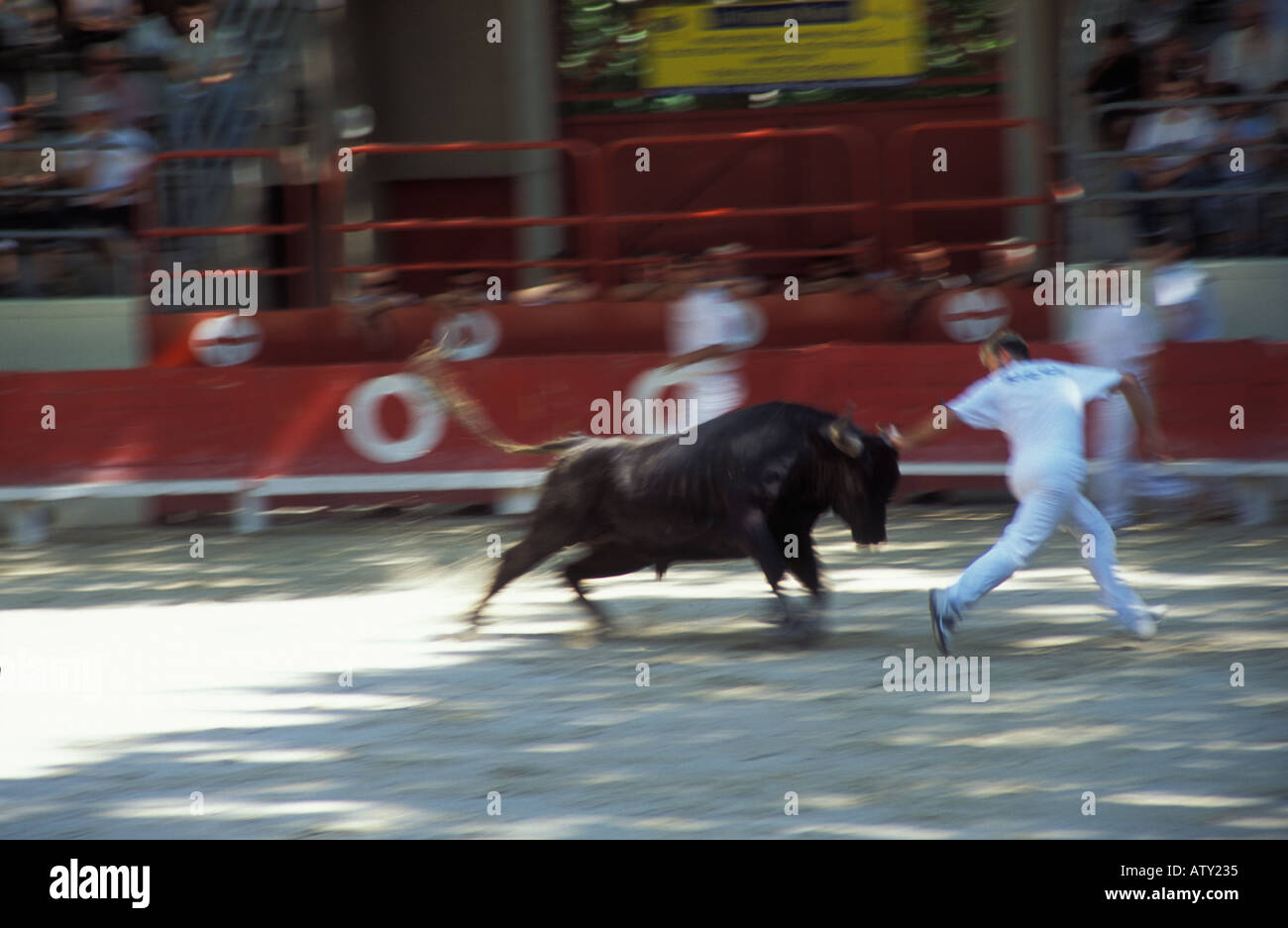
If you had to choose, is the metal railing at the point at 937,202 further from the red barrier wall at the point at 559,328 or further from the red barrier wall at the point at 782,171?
the red barrier wall at the point at 782,171

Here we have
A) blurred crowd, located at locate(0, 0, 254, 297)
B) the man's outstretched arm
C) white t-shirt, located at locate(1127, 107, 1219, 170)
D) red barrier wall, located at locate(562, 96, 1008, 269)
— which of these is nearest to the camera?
the man's outstretched arm

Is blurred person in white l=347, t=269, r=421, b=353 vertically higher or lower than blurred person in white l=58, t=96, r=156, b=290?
lower

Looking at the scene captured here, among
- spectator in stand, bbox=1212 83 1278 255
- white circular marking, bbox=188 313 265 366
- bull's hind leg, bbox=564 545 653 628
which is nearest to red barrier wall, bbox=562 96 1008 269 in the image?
spectator in stand, bbox=1212 83 1278 255

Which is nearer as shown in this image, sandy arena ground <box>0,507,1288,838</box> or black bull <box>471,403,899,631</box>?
sandy arena ground <box>0,507,1288,838</box>

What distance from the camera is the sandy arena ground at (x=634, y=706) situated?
543cm

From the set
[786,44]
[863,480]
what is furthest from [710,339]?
[786,44]

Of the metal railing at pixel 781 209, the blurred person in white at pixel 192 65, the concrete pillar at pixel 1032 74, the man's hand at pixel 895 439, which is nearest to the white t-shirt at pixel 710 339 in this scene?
the metal railing at pixel 781 209

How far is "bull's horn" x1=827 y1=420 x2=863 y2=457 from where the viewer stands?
7.60 m

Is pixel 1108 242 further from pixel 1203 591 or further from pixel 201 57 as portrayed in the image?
pixel 201 57

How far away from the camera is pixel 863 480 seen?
7.71m

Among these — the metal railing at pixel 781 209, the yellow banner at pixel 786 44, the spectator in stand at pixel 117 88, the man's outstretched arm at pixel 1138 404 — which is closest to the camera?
the man's outstretched arm at pixel 1138 404

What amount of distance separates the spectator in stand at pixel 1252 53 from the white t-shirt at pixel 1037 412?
5719mm

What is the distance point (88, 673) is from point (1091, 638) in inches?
Answer: 184

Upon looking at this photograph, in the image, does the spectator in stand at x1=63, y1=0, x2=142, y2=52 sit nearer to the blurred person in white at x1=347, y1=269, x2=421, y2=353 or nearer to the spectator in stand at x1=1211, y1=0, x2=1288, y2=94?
the blurred person in white at x1=347, y1=269, x2=421, y2=353
